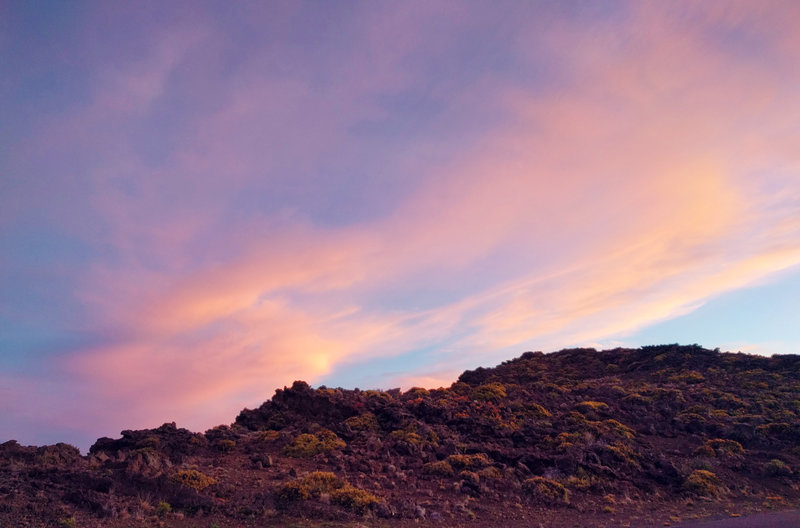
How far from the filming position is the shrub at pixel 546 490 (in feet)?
66.0

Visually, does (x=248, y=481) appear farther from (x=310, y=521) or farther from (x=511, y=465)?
(x=511, y=465)

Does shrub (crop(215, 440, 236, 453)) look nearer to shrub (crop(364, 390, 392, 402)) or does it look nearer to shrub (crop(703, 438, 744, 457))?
shrub (crop(364, 390, 392, 402))

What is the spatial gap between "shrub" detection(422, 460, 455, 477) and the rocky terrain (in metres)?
0.21

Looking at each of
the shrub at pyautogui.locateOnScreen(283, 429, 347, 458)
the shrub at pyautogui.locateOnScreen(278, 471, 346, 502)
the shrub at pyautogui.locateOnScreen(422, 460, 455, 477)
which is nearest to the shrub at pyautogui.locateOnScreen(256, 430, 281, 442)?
the shrub at pyautogui.locateOnScreen(283, 429, 347, 458)

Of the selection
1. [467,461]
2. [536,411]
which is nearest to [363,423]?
[467,461]

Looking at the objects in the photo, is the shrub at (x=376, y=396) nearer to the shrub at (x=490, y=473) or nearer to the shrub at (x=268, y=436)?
the shrub at (x=268, y=436)

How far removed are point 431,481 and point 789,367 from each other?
4501 cm

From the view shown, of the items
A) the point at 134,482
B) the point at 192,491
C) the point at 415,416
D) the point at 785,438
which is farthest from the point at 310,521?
the point at 785,438

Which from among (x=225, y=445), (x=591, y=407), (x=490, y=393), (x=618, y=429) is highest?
(x=490, y=393)

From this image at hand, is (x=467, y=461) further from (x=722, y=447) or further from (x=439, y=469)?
(x=722, y=447)

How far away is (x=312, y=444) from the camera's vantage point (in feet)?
79.5

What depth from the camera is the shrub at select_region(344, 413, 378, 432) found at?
1083 inches

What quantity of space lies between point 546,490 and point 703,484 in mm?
8330

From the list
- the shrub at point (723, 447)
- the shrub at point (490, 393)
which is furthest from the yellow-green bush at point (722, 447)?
the shrub at point (490, 393)
